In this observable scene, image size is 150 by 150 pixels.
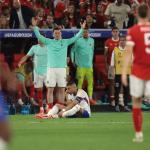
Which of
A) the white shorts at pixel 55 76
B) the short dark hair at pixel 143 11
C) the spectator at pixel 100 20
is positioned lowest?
the white shorts at pixel 55 76

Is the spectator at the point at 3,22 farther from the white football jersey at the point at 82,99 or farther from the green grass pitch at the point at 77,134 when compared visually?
the white football jersey at the point at 82,99

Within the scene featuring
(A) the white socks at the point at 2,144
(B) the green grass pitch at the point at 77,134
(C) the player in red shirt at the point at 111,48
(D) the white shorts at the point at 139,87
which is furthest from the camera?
(C) the player in red shirt at the point at 111,48

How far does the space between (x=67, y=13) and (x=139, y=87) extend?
10.7 meters

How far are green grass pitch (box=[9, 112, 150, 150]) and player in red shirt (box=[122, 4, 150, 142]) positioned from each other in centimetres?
54

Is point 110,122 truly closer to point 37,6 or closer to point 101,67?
point 101,67

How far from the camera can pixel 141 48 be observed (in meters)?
11.4

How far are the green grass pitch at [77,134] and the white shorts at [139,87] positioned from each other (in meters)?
0.84

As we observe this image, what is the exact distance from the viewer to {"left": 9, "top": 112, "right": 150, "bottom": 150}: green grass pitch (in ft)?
36.5

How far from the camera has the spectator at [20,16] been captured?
20.4m

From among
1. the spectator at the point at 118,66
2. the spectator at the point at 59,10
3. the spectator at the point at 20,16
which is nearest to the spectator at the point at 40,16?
the spectator at the point at 20,16

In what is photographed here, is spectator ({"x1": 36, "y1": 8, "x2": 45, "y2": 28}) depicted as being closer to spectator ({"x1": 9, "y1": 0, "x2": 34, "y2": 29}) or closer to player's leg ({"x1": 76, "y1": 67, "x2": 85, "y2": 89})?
spectator ({"x1": 9, "y1": 0, "x2": 34, "y2": 29})

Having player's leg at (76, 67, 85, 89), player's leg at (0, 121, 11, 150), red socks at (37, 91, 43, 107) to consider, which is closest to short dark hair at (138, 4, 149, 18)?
player's leg at (0, 121, 11, 150)

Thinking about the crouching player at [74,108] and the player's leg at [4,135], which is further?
the crouching player at [74,108]

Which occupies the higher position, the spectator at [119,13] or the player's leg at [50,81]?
the spectator at [119,13]
